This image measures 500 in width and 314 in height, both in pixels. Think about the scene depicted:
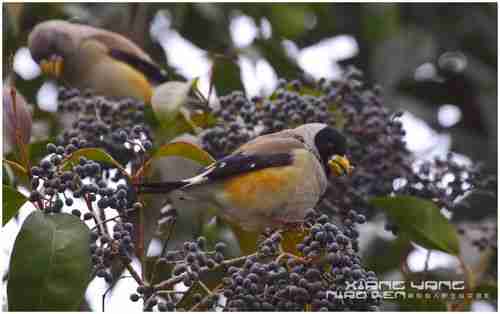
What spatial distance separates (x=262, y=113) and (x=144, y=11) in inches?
63.6

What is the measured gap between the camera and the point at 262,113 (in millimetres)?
3311

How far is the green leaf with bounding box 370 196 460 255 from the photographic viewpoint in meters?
3.21

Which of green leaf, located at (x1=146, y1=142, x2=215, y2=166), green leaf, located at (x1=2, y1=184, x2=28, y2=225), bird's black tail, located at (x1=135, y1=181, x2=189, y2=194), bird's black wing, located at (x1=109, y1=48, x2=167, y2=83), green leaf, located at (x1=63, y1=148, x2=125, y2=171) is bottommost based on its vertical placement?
green leaf, located at (x1=2, y1=184, x2=28, y2=225)

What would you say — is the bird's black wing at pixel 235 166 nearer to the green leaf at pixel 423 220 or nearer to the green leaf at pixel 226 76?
the green leaf at pixel 423 220

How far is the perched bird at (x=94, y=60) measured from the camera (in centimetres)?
439

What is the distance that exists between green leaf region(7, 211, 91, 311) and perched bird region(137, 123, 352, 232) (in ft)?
2.09

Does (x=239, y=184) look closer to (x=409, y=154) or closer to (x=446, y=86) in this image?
(x=409, y=154)

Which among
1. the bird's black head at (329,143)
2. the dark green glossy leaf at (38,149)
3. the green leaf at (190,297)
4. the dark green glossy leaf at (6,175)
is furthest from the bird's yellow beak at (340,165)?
the dark green glossy leaf at (6,175)

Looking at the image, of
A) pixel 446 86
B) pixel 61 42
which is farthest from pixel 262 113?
pixel 446 86

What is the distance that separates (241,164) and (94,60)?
2045mm

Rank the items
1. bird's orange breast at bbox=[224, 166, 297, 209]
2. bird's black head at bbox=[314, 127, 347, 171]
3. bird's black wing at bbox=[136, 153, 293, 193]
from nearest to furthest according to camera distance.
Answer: bird's black wing at bbox=[136, 153, 293, 193] → bird's orange breast at bbox=[224, 166, 297, 209] → bird's black head at bbox=[314, 127, 347, 171]

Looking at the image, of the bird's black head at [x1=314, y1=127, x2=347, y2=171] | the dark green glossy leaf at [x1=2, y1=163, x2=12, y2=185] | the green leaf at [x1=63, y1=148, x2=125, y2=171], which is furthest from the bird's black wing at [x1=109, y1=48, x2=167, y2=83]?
the green leaf at [x1=63, y1=148, x2=125, y2=171]

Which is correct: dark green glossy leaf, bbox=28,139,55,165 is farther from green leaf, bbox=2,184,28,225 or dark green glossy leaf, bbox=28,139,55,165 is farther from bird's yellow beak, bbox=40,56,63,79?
bird's yellow beak, bbox=40,56,63,79

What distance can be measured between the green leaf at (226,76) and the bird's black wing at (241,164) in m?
0.73
